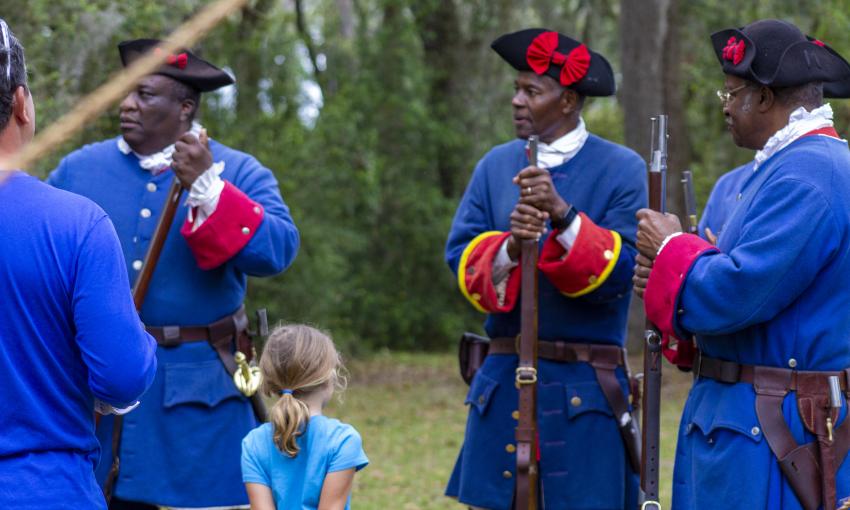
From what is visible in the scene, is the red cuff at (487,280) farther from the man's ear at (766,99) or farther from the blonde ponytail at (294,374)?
the man's ear at (766,99)

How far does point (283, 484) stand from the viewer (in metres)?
3.60

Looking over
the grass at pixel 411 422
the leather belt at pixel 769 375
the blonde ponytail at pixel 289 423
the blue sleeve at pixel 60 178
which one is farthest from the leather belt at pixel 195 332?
the grass at pixel 411 422

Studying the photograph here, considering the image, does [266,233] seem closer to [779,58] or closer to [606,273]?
[606,273]

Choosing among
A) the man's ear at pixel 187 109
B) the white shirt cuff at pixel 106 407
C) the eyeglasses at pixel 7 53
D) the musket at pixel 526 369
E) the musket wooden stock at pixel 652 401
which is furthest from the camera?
the man's ear at pixel 187 109

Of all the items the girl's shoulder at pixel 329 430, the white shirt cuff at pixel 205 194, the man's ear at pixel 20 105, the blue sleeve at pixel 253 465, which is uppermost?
the man's ear at pixel 20 105

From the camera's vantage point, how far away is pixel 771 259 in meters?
3.44

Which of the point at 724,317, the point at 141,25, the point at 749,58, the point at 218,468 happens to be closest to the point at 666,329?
the point at 724,317

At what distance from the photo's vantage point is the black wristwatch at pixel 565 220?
14.7 ft

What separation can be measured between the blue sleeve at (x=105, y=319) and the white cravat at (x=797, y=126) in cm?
198

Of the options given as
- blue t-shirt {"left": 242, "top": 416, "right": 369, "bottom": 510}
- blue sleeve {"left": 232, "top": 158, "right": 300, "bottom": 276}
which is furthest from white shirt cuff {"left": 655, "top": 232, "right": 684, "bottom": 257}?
blue sleeve {"left": 232, "top": 158, "right": 300, "bottom": 276}

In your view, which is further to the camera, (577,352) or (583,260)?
(577,352)

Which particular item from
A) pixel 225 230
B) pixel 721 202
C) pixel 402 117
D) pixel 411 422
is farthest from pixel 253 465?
pixel 402 117

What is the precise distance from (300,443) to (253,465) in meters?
0.15

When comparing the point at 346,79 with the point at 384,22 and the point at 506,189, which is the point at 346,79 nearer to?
the point at 384,22
